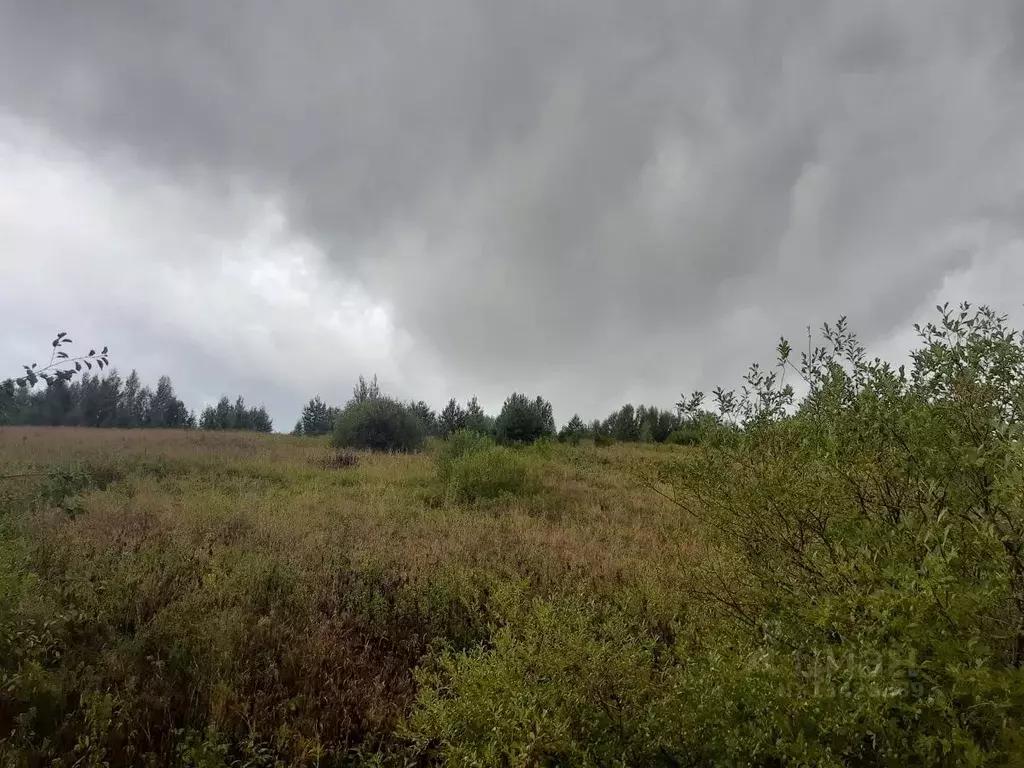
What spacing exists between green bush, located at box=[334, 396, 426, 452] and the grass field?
17370 mm

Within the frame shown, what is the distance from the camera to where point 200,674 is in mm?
4242

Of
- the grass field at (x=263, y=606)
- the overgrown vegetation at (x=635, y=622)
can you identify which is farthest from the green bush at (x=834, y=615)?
the grass field at (x=263, y=606)

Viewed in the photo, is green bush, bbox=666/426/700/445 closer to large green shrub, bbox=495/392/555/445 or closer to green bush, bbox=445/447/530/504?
green bush, bbox=445/447/530/504

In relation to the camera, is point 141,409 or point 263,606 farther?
point 141,409

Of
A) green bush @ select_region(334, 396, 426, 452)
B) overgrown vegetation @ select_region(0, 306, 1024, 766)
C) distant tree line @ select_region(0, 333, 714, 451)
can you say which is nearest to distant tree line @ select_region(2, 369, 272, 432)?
distant tree line @ select_region(0, 333, 714, 451)

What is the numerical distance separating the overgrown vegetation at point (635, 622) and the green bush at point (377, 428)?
67.9ft

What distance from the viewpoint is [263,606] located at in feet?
18.0

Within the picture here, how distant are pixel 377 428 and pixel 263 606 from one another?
78.1 feet

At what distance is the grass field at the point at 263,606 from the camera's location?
373 cm

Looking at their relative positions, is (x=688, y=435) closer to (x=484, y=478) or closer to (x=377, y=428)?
(x=484, y=478)

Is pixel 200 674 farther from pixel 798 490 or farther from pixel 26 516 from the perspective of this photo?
pixel 798 490

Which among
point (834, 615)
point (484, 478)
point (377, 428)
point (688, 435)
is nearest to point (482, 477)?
point (484, 478)

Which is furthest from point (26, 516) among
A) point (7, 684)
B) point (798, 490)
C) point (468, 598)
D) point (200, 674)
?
point (798, 490)

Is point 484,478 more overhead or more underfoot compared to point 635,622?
more overhead
